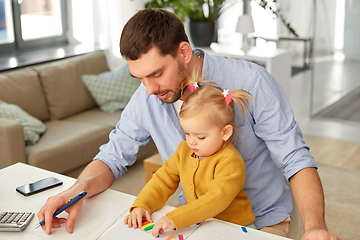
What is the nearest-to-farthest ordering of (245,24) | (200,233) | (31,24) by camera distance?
(200,233) → (245,24) → (31,24)

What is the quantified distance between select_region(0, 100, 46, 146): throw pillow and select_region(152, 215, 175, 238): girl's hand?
6.00ft

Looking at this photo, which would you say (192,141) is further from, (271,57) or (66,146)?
(271,57)

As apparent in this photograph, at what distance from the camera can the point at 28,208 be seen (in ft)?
3.97

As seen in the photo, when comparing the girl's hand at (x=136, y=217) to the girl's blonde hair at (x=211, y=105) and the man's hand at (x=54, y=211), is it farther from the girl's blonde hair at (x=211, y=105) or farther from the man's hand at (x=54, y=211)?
the girl's blonde hair at (x=211, y=105)

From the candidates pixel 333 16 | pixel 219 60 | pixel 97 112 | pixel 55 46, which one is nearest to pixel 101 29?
pixel 55 46

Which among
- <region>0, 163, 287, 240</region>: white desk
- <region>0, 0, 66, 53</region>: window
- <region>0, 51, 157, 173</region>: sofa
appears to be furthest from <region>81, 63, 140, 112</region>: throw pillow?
<region>0, 163, 287, 240</region>: white desk

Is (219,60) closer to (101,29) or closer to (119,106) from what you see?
(119,106)

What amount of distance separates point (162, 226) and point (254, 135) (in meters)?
0.47

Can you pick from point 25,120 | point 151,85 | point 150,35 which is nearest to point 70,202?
point 151,85

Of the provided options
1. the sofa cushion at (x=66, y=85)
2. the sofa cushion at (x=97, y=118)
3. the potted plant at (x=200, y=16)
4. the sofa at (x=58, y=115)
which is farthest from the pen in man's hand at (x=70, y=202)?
the potted plant at (x=200, y=16)

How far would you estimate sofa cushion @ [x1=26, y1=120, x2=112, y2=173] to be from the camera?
2.53 m

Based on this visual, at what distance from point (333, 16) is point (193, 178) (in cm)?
323

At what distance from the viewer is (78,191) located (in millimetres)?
1229

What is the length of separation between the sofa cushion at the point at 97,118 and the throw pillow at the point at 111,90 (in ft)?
0.22
